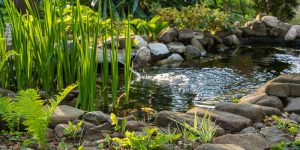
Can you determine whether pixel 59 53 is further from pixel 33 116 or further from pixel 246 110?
pixel 246 110

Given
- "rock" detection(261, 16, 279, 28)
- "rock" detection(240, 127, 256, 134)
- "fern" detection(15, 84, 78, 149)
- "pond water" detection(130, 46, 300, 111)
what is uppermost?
"rock" detection(261, 16, 279, 28)

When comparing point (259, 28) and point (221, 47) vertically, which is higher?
point (259, 28)

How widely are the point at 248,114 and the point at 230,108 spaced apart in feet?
0.60

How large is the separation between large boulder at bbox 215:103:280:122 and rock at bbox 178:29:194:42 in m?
4.90

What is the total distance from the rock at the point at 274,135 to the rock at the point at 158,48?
15.4ft

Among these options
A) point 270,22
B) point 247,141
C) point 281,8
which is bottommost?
point 247,141

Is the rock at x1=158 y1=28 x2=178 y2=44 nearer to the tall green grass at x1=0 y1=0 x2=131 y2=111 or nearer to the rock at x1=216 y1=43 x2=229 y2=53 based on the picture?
the rock at x1=216 y1=43 x2=229 y2=53

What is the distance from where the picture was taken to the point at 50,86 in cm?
490

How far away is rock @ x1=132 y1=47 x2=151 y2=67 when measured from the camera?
→ 796cm

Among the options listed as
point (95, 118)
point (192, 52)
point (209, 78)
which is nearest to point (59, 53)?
point (95, 118)

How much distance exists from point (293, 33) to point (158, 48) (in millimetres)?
3724

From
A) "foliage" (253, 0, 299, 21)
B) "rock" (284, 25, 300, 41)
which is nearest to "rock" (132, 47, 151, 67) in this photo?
"rock" (284, 25, 300, 41)

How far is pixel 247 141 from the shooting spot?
3.35 m

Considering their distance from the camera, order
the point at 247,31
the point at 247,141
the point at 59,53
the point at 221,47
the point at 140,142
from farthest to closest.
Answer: the point at 247,31 → the point at 221,47 → the point at 59,53 → the point at 247,141 → the point at 140,142
